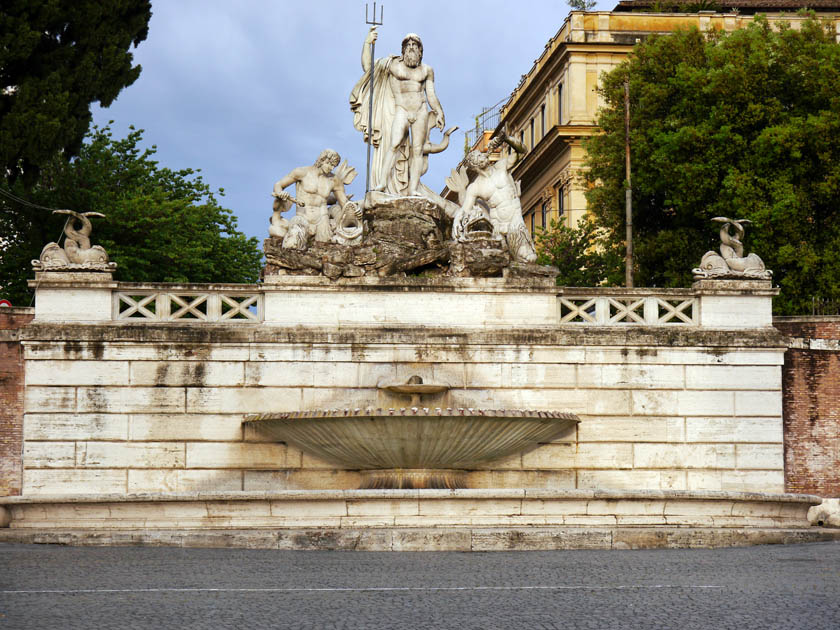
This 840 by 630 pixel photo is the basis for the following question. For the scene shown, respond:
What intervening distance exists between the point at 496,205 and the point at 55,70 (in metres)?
15.4

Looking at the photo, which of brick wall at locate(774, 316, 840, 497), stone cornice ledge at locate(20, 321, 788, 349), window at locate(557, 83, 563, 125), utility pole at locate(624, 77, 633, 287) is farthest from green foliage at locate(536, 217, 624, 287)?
stone cornice ledge at locate(20, 321, 788, 349)

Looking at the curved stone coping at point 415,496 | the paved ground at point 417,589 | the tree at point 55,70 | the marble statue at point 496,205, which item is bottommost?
the paved ground at point 417,589

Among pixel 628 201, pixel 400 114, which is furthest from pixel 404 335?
pixel 628 201

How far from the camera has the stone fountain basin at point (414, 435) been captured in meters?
18.6

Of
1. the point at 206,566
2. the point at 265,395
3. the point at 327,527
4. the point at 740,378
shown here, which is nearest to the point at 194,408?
the point at 265,395

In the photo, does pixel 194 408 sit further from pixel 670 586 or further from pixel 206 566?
pixel 670 586

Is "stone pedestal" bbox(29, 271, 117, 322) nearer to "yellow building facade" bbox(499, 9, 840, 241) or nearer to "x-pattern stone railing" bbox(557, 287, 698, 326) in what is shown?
"x-pattern stone railing" bbox(557, 287, 698, 326)

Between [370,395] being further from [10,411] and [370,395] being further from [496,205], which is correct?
[10,411]

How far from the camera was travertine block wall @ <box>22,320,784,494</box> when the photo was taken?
65.7 ft

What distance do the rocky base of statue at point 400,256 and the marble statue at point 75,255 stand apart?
281 cm

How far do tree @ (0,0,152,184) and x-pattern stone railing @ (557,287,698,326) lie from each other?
15693mm

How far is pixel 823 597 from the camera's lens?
1170 cm

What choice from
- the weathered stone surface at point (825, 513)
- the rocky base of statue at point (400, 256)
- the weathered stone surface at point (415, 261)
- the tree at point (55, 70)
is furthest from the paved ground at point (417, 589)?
the tree at point (55, 70)

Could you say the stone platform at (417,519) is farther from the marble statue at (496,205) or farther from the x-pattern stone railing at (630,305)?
the marble statue at (496,205)
